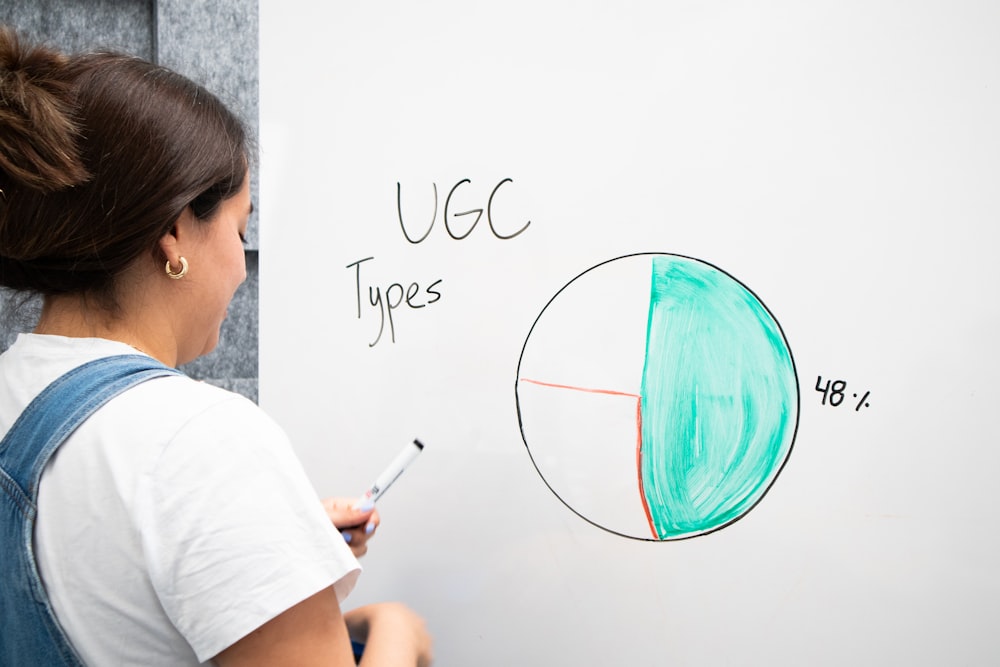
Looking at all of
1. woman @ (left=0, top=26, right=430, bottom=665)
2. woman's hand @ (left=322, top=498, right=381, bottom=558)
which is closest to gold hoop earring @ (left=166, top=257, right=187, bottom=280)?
woman @ (left=0, top=26, right=430, bottom=665)

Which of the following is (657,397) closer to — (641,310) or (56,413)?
(641,310)

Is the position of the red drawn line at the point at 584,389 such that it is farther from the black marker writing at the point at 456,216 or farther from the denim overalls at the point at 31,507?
the denim overalls at the point at 31,507

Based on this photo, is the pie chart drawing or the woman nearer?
the woman

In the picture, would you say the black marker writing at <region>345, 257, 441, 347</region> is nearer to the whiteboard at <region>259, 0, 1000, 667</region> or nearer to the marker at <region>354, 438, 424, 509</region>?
the whiteboard at <region>259, 0, 1000, 667</region>

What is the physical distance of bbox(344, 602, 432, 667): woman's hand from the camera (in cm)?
44

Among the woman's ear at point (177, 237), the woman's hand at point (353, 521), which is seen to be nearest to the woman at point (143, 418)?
the woman's ear at point (177, 237)

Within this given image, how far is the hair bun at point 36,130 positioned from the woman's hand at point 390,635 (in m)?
0.32

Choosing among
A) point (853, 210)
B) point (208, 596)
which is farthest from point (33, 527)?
point (853, 210)

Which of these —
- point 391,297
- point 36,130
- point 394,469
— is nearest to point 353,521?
point 394,469

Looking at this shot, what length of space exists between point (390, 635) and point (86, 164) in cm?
33

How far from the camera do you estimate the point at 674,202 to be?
47 centimetres

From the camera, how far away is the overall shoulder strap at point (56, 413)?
0.34 m

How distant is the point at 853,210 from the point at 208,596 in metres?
0.41

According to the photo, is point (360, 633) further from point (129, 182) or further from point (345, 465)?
point (129, 182)
